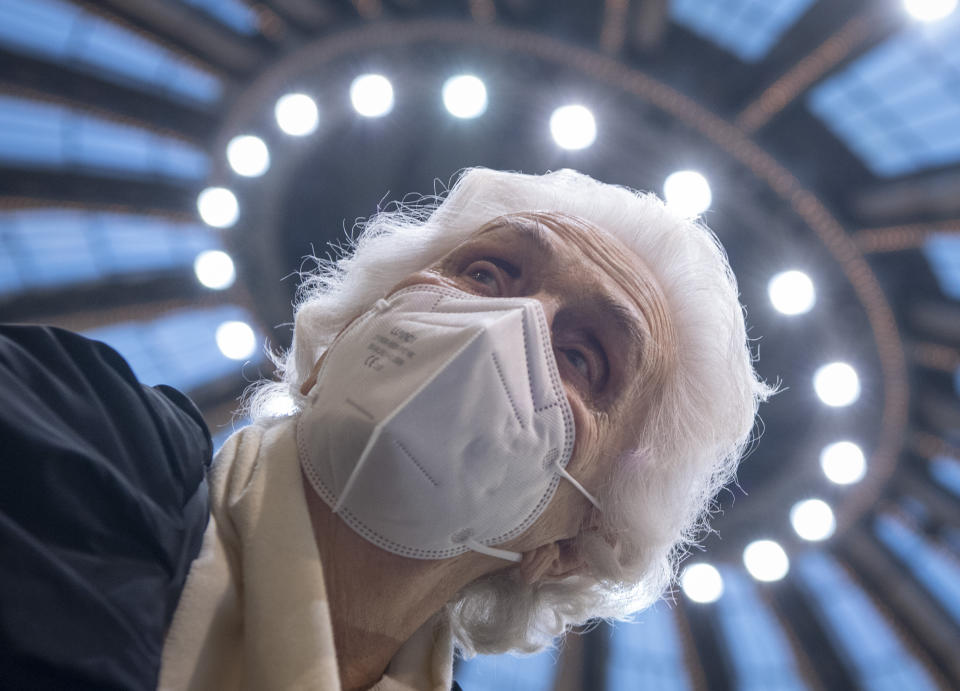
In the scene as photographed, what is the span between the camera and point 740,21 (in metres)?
6.40

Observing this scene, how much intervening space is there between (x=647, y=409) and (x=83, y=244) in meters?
8.83

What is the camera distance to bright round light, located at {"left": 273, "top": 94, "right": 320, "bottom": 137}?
22.8 feet

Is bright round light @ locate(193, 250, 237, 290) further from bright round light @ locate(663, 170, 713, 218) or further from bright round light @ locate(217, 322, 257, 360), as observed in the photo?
bright round light @ locate(663, 170, 713, 218)

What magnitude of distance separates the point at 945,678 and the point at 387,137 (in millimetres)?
8779

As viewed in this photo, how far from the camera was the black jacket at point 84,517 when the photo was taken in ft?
3.62

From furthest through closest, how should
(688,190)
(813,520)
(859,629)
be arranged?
(859,629) → (813,520) → (688,190)

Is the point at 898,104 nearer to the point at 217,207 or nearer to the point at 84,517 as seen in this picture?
the point at 217,207

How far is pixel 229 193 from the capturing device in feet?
25.4

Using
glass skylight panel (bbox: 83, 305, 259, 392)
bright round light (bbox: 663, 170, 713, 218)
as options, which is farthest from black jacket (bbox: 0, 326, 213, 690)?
glass skylight panel (bbox: 83, 305, 259, 392)

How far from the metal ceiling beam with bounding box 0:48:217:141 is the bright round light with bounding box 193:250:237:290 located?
4.16 ft

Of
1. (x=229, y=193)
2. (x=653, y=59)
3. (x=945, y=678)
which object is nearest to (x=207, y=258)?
(x=229, y=193)

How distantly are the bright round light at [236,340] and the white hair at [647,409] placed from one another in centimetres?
531

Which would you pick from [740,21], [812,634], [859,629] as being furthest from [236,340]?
[859,629]

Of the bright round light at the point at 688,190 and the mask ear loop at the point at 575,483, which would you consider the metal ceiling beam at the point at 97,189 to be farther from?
the mask ear loop at the point at 575,483
